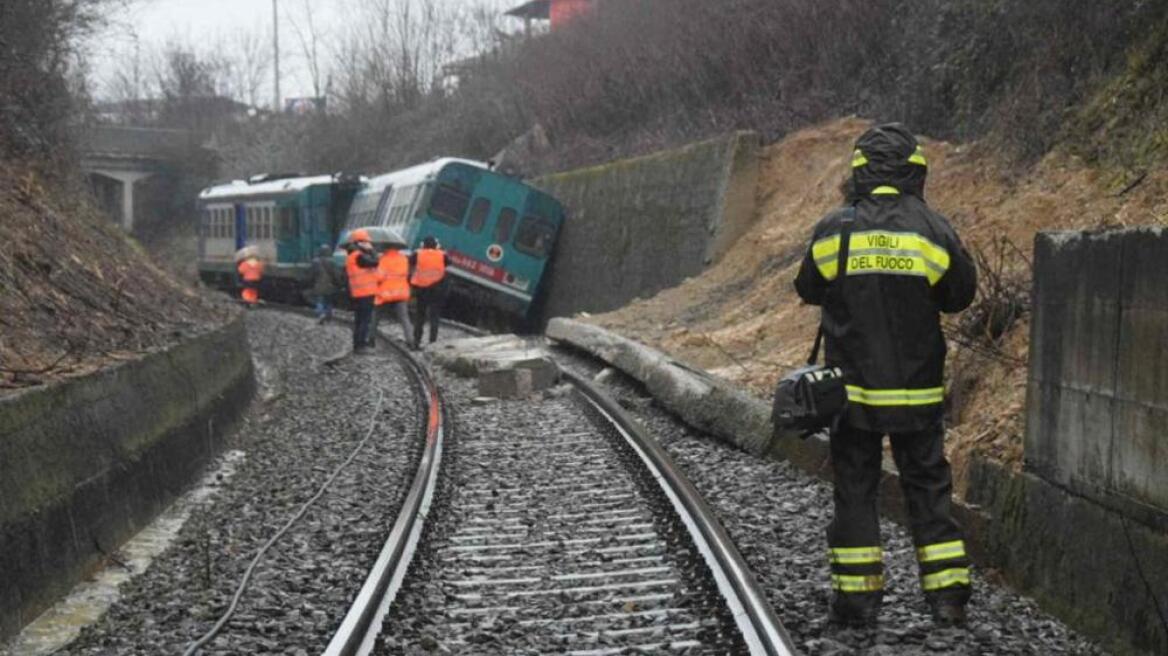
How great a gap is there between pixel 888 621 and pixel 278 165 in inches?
2640

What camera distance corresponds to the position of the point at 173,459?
34.3 feet

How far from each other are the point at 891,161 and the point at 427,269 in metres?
16.5

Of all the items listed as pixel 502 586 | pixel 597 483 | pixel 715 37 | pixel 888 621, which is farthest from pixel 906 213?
pixel 715 37

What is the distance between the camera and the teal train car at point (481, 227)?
88.2ft

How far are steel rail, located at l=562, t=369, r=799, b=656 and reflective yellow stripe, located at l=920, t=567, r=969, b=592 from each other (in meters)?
0.64

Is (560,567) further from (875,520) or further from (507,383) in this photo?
(507,383)

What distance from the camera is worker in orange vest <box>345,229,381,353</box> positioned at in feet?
66.5

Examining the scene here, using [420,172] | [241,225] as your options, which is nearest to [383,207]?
[420,172]

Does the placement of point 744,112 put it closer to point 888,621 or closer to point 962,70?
point 962,70

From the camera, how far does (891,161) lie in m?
5.69

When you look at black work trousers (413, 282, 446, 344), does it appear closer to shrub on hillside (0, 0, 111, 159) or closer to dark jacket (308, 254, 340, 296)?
dark jacket (308, 254, 340, 296)

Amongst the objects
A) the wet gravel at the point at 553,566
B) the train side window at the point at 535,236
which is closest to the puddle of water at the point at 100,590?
the wet gravel at the point at 553,566

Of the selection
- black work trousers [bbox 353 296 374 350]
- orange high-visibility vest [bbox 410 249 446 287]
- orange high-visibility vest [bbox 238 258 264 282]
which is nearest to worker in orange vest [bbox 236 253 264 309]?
orange high-visibility vest [bbox 238 258 264 282]

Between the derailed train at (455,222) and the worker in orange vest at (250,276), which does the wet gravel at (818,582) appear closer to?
the derailed train at (455,222)
